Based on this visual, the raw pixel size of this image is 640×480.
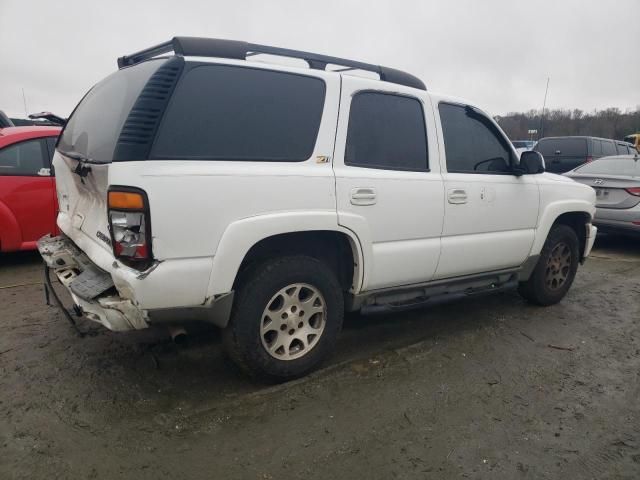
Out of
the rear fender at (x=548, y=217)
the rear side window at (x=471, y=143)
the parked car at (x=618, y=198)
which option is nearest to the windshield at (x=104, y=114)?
the rear side window at (x=471, y=143)

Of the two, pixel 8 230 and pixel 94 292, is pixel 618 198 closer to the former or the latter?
pixel 94 292

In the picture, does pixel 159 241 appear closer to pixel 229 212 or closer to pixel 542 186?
pixel 229 212

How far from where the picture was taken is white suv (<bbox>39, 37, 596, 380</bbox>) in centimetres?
241

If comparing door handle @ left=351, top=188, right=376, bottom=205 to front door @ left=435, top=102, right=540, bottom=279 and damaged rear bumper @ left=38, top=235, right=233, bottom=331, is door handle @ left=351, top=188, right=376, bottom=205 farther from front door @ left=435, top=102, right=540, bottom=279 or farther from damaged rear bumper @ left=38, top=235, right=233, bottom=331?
damaged rear bumper @ left=38, top=235, right=233, bottom=331

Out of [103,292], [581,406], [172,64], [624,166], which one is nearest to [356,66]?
[172,64]

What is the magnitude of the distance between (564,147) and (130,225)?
42.8 ft

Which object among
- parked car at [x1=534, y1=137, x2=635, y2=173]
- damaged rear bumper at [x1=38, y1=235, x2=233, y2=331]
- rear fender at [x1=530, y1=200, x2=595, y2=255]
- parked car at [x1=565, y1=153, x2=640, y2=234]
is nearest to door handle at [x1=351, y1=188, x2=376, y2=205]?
damaged rear bumper at [x1=38, y1=235, x2=233, y2=331]

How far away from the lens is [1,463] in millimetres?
2199

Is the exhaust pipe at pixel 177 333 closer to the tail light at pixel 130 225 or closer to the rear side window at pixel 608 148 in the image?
the tail light at pixel 130 225

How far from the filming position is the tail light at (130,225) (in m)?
2.32

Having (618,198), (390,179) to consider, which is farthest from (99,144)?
(618,198)

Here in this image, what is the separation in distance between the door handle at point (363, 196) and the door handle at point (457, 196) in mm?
746

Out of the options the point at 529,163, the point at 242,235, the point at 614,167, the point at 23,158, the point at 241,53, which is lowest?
the point at 242,235

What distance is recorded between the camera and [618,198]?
22.5ft
